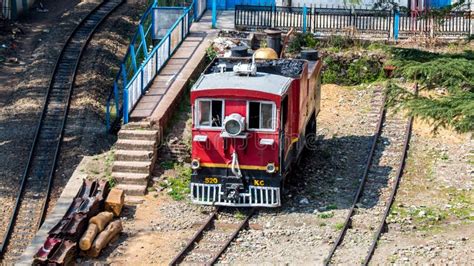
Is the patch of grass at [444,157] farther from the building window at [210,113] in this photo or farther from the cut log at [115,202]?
the cut log at [115,202]

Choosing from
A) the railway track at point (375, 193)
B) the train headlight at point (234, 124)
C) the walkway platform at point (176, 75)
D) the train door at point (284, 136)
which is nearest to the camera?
the railway track at point (375, 193)

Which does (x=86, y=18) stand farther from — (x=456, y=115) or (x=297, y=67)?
(x=456, y=115)

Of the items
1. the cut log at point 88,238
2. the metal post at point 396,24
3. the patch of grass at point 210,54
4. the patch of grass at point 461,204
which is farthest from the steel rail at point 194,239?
the metal post at point 396,24

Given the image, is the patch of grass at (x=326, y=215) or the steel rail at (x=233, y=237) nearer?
the steel rail at (x=233, y=237)

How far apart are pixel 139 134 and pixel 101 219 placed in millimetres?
4084

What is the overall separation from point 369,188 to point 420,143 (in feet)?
11.0

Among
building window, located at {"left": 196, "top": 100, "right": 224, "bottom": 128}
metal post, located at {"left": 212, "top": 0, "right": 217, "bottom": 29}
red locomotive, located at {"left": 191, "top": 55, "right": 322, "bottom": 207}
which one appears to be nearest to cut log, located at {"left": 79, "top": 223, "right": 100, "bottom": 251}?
red locomotive, located at {"left": 191, "top": 55, "right": 322, "bottom": 207}

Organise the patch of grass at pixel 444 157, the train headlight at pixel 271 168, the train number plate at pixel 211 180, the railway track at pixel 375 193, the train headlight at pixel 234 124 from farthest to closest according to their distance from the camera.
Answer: the patch of grass at pixel 444 157 → the train number plate at pixel 211 180 → the train headlight at pixel 271 168 → the train headlight at pixel 234 124 → the railway track at pixel 375 193

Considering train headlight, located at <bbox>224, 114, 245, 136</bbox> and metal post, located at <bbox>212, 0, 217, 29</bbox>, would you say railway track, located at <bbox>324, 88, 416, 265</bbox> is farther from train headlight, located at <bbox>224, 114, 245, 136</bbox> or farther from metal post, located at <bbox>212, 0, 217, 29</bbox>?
metal post, located at <bbox>212, 0, 217, 29</bbox>

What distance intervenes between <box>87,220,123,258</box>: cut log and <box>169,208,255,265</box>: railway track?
158 cm

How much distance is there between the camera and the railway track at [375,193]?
18.8m

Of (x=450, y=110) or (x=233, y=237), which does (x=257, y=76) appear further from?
(x=450, y=110)

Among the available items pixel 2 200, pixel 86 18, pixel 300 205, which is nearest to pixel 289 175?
pixel 300 205

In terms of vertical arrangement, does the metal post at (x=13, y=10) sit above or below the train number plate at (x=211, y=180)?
above
